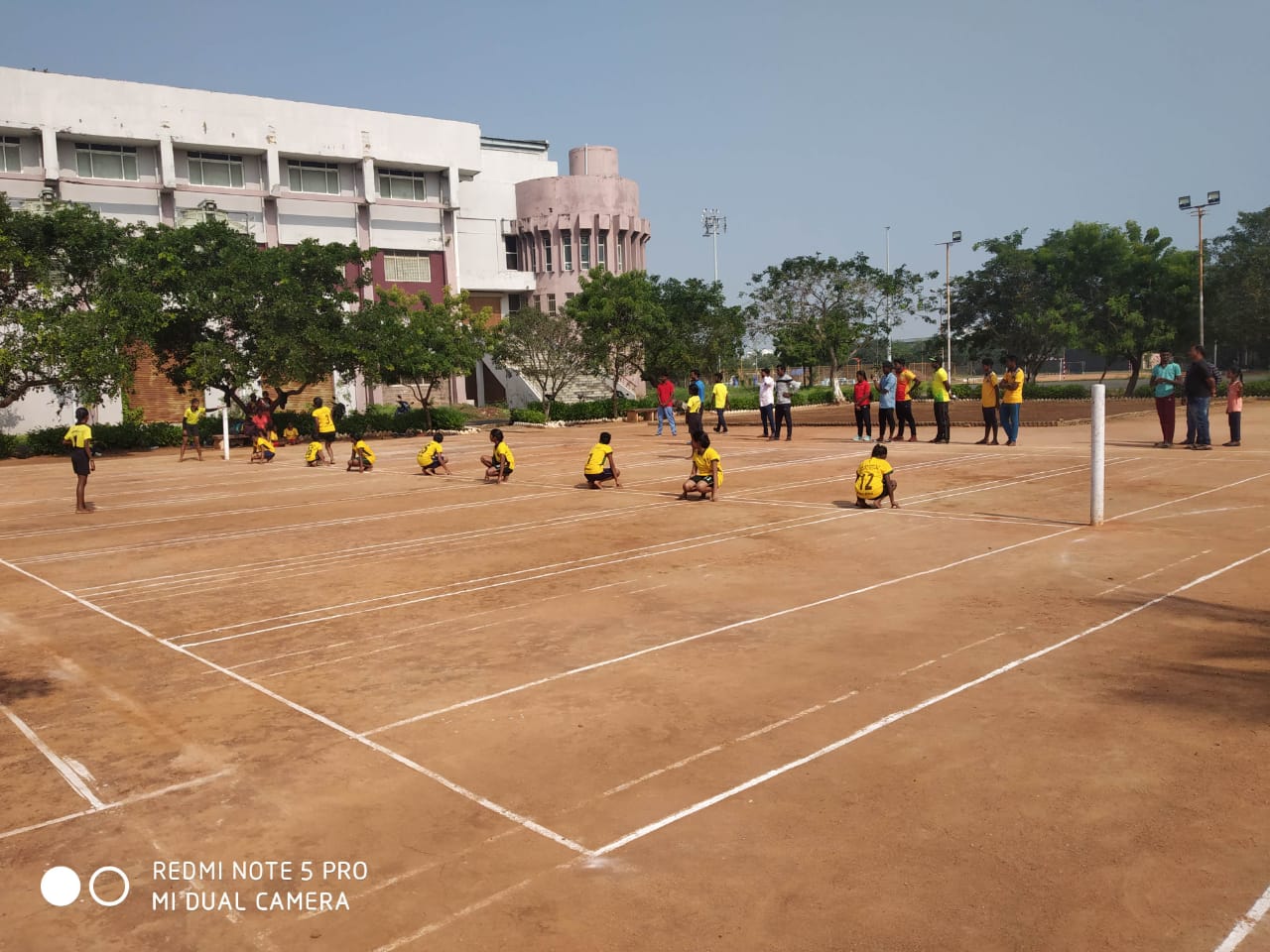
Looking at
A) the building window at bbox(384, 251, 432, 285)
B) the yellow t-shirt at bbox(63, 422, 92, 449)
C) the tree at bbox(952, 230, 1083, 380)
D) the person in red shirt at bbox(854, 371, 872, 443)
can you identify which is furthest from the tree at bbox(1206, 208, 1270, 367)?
the yellow t-shirt at bbox(63, 422, 92, 449)

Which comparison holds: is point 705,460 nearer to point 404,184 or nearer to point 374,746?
point 374,746

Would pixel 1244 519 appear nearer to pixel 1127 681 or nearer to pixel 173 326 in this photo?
pixel 1127 681

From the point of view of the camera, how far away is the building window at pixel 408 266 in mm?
53562

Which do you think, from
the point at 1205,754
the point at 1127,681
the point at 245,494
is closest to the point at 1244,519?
the point at 1127,681

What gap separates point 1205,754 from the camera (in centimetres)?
545

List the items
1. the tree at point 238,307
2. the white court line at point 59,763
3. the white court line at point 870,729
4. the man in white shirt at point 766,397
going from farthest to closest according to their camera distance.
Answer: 1. the tree at point 238,307
2. the man in white shirt at point 766,397
3. the white court line at point 59,763
4. the white court line at point 870,729

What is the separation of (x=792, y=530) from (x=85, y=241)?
28.0 m

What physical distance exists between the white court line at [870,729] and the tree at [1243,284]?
4866 centimetres

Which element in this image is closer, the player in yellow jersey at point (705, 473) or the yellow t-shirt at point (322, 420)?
the player in yellow jersey at point (705, 473)

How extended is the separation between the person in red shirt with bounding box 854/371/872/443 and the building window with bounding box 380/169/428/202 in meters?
35.7

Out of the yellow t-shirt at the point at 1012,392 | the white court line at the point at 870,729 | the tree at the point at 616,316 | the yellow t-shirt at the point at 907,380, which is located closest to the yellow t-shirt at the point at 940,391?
the yellow t-shirt at the point at 907,380

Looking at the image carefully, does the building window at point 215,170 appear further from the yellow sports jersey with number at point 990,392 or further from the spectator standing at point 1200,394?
the spectator standing at point 1200,394

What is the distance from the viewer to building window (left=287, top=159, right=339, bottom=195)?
5119 centimetres

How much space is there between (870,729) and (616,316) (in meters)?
39.6
